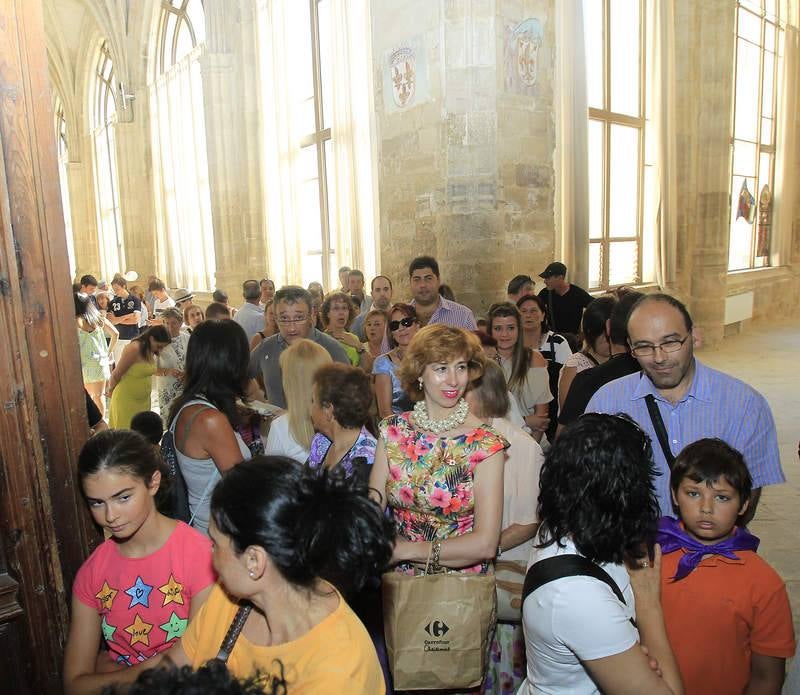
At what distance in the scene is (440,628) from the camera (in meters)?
1.76

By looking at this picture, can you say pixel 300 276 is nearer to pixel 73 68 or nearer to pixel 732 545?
pixel 732 545

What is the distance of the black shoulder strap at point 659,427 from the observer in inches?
82.1

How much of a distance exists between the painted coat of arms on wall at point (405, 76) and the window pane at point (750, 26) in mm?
9660

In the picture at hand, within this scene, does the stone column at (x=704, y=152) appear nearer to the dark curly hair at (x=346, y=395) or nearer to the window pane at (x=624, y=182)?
the window pane at (x=624, y=182)

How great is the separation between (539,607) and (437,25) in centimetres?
633

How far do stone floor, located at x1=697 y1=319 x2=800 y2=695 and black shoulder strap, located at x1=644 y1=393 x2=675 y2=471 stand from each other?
716 millimetres

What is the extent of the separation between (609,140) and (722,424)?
931 centimetres

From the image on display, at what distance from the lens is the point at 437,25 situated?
6.30 metres

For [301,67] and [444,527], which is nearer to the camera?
[444,527]

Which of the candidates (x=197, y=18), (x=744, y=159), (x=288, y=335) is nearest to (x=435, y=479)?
(x=288, y=335)

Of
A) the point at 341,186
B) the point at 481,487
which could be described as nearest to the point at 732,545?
the point at 481,487

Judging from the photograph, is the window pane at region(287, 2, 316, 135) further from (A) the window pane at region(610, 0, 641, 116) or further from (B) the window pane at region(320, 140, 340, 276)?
(A) the window pane at region(610, 0, 641, 116)

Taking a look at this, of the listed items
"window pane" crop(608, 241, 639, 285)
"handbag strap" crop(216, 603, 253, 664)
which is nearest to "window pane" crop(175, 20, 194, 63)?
"window pane" crop(608, 241, 639, 285)

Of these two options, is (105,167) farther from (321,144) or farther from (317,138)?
(321,144)
